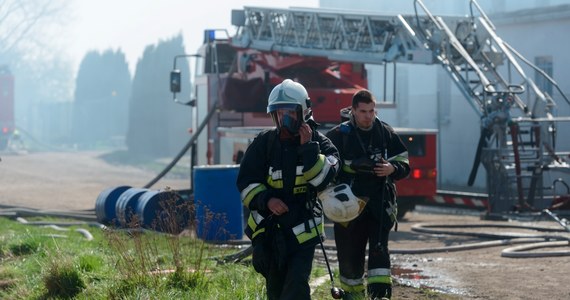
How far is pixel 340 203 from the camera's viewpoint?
703 cm

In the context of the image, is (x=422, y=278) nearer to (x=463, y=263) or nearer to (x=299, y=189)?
(x=463, y=263)

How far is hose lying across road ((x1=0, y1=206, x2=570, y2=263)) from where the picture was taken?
11.0 metres

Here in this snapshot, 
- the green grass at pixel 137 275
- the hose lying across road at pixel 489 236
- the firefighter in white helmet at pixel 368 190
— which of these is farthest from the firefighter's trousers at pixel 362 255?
the hose lying across road at pixel 489 236

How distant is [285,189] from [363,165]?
3.33 ft

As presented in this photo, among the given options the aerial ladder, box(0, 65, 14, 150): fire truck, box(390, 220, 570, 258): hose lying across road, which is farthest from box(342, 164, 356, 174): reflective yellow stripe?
box(0, 65, 14, 150): fire truck

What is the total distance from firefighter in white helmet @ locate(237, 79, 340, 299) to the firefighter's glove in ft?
2.57

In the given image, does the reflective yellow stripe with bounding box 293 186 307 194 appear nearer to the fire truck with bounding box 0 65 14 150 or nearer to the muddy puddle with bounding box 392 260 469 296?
the muddy puddle with bounding box 392 260 469 296

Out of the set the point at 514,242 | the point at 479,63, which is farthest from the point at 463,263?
the point at 479,63

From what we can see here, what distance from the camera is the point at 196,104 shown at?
2062 centimetres

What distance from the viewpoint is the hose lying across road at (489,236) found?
10953 mm

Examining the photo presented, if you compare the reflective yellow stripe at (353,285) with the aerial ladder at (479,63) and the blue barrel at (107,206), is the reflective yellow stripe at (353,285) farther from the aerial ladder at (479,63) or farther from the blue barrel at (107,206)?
the blue barrel at (107,206)

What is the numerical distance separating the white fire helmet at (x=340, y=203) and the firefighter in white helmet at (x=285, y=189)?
18.9 inches

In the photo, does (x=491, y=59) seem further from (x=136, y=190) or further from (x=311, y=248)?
(x=311, y=248)

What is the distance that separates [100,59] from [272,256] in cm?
7614
